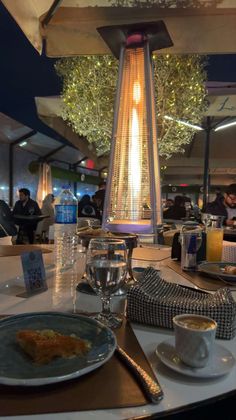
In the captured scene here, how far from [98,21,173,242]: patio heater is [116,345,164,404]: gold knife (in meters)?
1.68

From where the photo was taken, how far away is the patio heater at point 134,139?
7.70ft

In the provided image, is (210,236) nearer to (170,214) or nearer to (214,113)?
(214,113)

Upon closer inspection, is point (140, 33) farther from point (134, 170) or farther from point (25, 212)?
point (25, 212)

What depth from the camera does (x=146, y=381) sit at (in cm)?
56

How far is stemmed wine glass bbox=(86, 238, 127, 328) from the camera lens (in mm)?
804

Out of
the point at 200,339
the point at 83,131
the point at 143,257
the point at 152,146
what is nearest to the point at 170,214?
the point at 83,131

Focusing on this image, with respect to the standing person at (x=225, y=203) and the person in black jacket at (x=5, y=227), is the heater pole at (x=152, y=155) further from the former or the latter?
the standing person at (x=225, y=203)

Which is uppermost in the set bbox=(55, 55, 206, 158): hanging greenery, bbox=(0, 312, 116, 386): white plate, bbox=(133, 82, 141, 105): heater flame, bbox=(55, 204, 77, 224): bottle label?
bbox=(55, 55, 206, 158): hanging greenery

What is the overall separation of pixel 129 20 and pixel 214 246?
5.79 ft

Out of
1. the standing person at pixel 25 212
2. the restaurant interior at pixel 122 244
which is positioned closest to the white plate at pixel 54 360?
the restaurant interior at pixel 122 244

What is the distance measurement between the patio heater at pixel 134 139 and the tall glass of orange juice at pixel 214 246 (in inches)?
29.7

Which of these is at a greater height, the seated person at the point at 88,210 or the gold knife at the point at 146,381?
the seated person at the point at 88,210

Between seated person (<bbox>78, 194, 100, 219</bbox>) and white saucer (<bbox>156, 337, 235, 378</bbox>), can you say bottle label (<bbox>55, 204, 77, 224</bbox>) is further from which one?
seated person (<bbox>78, 194, 100, 219</bbox>)

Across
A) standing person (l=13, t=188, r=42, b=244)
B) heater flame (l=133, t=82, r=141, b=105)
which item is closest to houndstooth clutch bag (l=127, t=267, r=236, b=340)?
heater flame (l=133, t=82, r=141, b=105)
